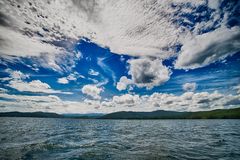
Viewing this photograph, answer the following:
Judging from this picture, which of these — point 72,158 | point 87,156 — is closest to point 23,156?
point 72,158

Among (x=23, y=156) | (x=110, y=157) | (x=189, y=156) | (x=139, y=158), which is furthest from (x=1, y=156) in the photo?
(x=189, y=156)

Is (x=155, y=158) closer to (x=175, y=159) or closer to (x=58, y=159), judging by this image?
(x=175, y=159)

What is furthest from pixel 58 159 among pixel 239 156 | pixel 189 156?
pixel 239 156

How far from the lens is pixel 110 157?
15.6 metres

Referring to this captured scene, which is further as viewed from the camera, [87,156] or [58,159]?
[87,156]

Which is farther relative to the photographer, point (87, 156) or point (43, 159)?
point (87, 156)

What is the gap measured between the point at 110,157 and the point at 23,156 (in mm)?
8082

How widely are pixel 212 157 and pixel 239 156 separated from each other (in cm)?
270

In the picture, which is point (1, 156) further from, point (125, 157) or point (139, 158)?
point (139, 158)

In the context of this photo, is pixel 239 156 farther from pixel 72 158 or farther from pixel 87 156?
pixel 72 158

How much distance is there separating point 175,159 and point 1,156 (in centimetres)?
1564

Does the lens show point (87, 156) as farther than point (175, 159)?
Yes

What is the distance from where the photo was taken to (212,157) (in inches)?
605

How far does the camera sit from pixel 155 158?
50.0ft
